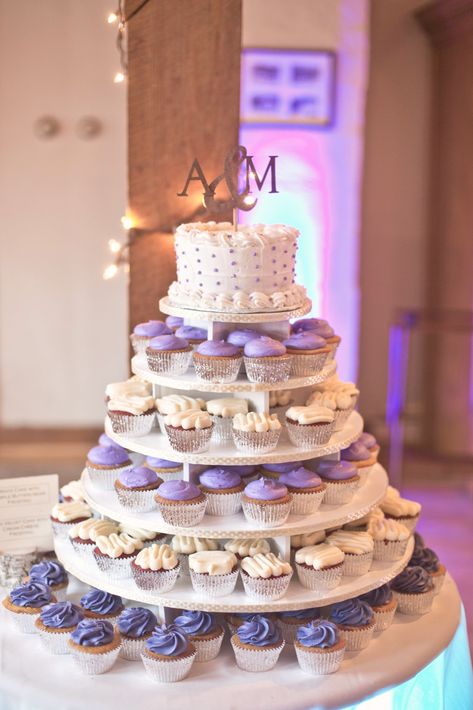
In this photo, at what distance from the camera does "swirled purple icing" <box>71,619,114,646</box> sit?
98.2 inches

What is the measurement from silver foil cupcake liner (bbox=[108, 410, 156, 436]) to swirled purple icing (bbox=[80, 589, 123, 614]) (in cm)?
45

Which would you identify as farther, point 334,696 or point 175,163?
point 175,163

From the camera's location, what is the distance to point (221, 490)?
2.69 metres

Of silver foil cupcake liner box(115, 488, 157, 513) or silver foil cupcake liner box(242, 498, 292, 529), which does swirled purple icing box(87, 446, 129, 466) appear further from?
silver foil cupcake liner box(242, 498, 292, 529)

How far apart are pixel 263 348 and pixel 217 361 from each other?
0.43ft

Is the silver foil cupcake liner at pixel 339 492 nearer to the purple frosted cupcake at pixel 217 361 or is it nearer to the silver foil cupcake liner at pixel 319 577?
the silver foil cupcake liner at pixel 319 577

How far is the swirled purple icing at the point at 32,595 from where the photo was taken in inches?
106

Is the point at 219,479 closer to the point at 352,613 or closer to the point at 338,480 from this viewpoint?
the point at 338,480

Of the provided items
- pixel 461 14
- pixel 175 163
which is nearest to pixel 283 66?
pixel 461 14

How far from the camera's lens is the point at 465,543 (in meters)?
4.70

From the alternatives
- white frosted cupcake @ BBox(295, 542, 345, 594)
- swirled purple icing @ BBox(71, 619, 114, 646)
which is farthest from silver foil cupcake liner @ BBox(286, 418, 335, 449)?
swirled purple icing @ BBox(71, 619, 114, 646)

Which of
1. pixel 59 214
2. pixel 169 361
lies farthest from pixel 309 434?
pixel 59 214

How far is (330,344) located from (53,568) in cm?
105

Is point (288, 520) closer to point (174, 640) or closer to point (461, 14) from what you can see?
point (174, 640)
